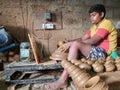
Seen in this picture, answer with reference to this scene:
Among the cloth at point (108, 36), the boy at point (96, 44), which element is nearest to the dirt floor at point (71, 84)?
the boy at point (96, 44)

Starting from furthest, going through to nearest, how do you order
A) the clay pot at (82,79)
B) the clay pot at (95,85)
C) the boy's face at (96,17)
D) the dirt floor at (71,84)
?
the boy's face at (96,17), the dirt floor at (71,84), the clay pot at (82,79), the clay pot at (95,85)

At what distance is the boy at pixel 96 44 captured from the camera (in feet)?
7.22

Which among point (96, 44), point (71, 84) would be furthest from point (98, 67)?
point (96, 44)

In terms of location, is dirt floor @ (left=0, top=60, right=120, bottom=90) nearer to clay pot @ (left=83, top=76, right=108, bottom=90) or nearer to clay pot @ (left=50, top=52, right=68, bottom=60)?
clay pot @ (left=83, top=76, right=108, bottom=90)

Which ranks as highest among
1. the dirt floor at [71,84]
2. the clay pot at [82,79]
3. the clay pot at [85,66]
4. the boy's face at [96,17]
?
the boy's face at [96,17]

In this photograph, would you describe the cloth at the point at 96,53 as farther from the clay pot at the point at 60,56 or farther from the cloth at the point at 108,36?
the clay pot at the point at 60,56

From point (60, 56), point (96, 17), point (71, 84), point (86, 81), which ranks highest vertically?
point (96, 17)

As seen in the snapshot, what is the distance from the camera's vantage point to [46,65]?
8.13 ft

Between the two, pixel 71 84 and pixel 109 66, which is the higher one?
pixel 109 66

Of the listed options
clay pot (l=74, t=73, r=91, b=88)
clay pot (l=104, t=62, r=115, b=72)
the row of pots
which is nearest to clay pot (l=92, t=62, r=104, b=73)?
clay pot (l=104, t=62, r=115, b=72)

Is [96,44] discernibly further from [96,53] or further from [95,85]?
[95,85]

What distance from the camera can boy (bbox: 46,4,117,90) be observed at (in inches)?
86.6

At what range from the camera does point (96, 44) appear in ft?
7.77

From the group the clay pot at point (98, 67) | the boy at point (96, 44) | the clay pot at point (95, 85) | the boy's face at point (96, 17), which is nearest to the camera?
the clay pot at point (95, 85)
